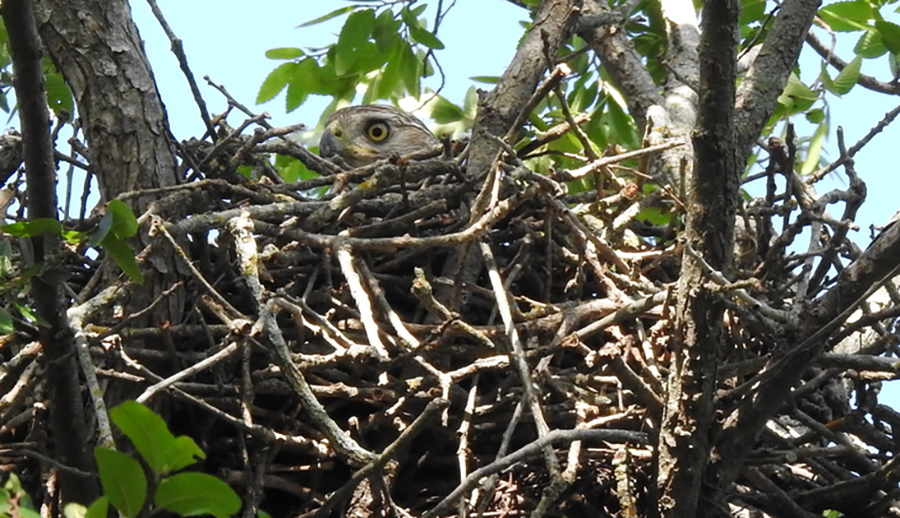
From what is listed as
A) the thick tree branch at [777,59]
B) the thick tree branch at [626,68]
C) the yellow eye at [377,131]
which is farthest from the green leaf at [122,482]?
the yellow eye at [377,131]

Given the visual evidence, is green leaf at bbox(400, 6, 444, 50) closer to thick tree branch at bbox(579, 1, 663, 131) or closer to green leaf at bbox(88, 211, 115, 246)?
thick tree branch at bbox(579, 1, 663, 131)

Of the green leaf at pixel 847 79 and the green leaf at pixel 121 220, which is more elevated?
the green leaf at pixel 847 79

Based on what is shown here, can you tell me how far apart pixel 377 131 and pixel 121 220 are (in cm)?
278

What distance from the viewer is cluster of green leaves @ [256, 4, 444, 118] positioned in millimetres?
3482

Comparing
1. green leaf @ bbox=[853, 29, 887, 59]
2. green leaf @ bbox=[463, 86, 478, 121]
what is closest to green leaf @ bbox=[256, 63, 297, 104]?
green leaf @ bbox=[463, 86, 478, 121]

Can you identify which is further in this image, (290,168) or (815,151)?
(290,168)

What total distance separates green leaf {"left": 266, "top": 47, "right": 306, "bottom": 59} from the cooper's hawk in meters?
0.47

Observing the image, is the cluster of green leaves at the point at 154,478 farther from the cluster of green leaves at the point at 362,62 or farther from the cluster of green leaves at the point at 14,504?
the cluster of green leaves at the point at 362,62

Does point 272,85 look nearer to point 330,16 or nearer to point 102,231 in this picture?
point 330,16

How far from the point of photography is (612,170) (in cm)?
276

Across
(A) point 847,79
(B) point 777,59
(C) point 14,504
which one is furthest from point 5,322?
(A) point 847,79

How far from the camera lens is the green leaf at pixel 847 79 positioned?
329 cm

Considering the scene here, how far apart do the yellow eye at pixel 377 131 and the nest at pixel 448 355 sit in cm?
164

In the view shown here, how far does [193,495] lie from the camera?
3.91 feet
